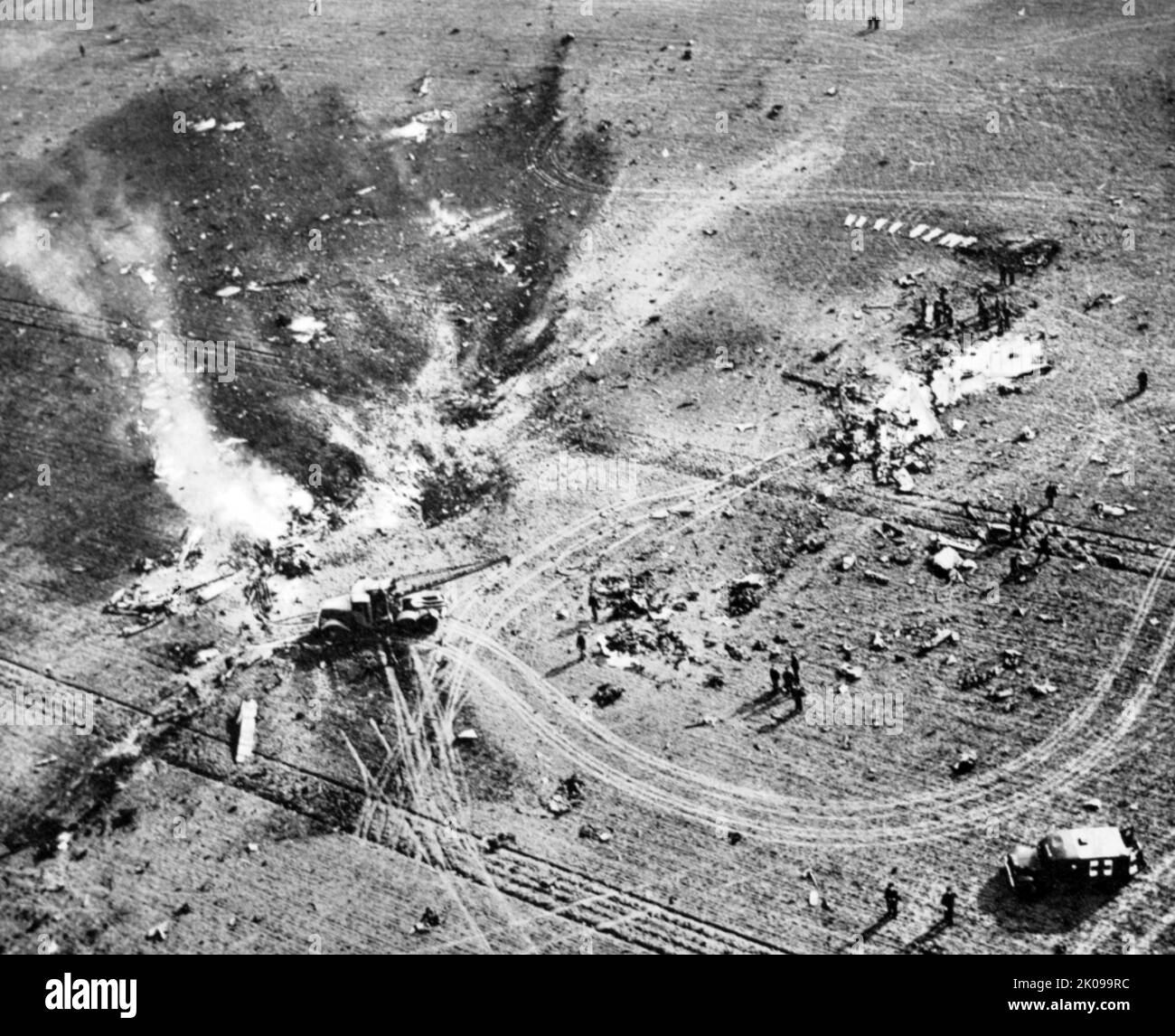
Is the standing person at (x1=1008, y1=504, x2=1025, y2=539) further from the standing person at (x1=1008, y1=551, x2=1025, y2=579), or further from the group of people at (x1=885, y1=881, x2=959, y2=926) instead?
the group of people at (x1=885, y1=881, x2=959, y2=926)

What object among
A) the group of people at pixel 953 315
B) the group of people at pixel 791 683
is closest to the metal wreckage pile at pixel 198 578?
the group of people at pixel 791 683

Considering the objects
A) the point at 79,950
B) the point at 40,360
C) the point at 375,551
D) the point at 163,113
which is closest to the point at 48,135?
the point at 163,113

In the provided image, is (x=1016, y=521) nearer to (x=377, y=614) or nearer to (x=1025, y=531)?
(x=1025, y=531)

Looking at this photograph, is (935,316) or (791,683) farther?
(935,316)

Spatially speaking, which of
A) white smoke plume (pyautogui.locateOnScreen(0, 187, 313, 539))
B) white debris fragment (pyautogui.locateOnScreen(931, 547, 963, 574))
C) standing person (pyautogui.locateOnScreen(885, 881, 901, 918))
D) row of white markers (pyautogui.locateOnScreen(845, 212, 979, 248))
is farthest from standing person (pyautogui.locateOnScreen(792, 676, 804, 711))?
row of white markers (pyautogui.locateOnScreen(845, 212, 979, 248))

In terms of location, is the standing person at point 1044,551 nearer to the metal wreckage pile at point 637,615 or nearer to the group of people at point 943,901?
the metal wreckage pile at point 637,615

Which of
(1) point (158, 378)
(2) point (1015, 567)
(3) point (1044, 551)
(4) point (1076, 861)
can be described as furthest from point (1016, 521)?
(1) point (158, 378)
